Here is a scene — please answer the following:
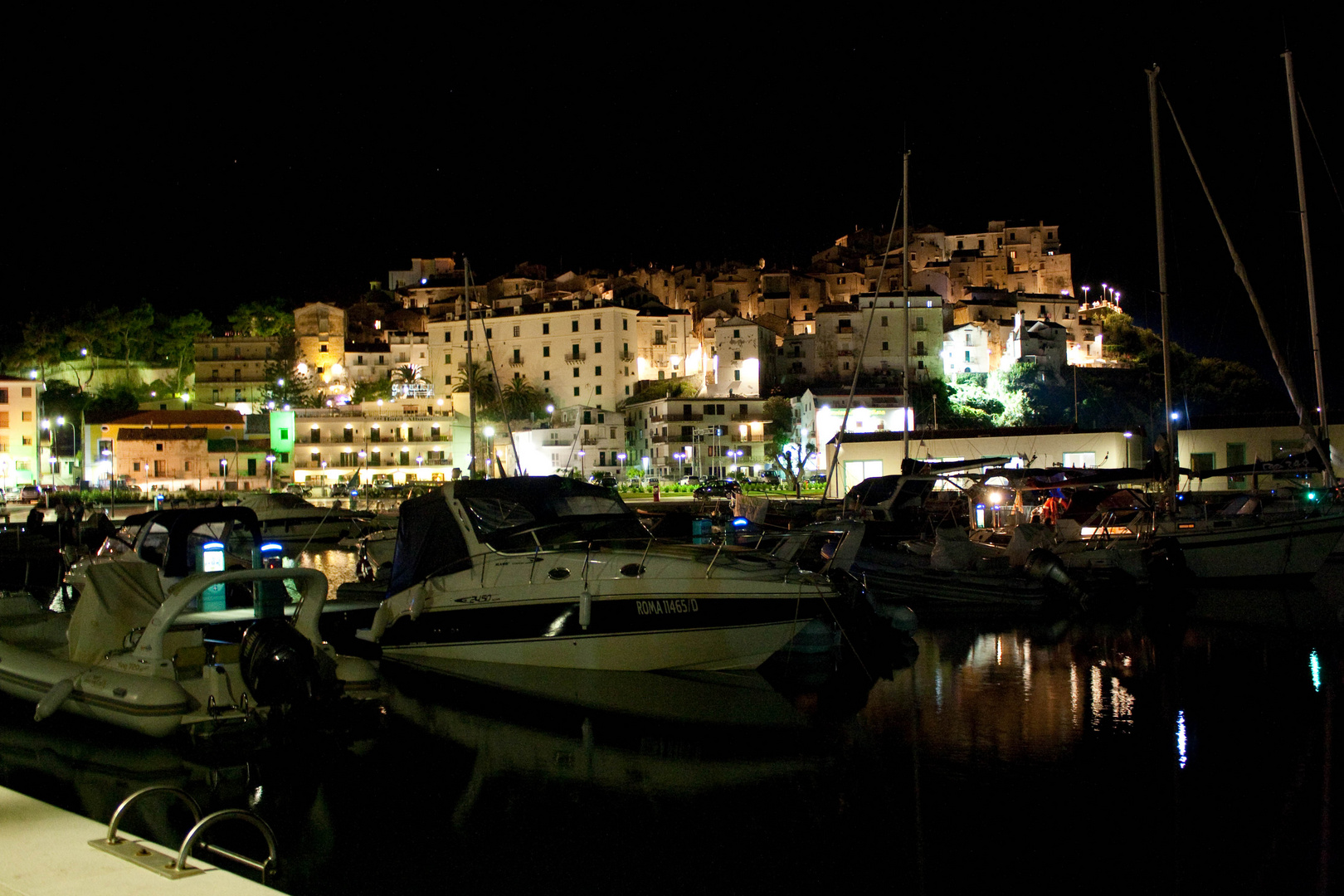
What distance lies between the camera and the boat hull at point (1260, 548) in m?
21.5

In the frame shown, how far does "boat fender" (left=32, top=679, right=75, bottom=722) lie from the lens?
9.49m

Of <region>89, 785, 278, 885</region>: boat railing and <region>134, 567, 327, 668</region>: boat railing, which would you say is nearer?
<region>89, 785, 278, 885</region>: boat railing

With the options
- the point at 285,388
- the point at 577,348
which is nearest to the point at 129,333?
the point at 285,388

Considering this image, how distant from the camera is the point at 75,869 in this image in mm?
5086

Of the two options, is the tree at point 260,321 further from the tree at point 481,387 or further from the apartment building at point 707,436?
the apartment building at point 707,436

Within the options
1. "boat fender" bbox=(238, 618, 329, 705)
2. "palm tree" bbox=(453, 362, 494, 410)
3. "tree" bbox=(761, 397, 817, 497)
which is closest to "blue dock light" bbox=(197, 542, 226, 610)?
"boat fender" bbox=(238, 618, 329, 705)

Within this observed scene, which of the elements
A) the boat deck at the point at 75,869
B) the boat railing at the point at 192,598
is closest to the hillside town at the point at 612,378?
the boat railing at the point at 192,598

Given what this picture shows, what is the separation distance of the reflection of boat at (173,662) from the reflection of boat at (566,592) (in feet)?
7.53

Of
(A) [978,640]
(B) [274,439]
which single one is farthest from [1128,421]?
(A) [978,640]

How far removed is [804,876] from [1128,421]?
3341 inches

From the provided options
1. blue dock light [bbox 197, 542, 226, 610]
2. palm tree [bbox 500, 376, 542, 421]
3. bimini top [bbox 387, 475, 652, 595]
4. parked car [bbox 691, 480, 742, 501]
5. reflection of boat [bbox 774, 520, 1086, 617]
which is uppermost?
palm tree [bbox 500, 376, 542, 421]

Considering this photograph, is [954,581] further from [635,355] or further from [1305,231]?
[635,355]

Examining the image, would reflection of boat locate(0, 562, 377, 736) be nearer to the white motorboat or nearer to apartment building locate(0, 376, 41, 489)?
the white motorboat

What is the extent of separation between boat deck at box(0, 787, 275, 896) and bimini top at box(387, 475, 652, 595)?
25.0 ft
